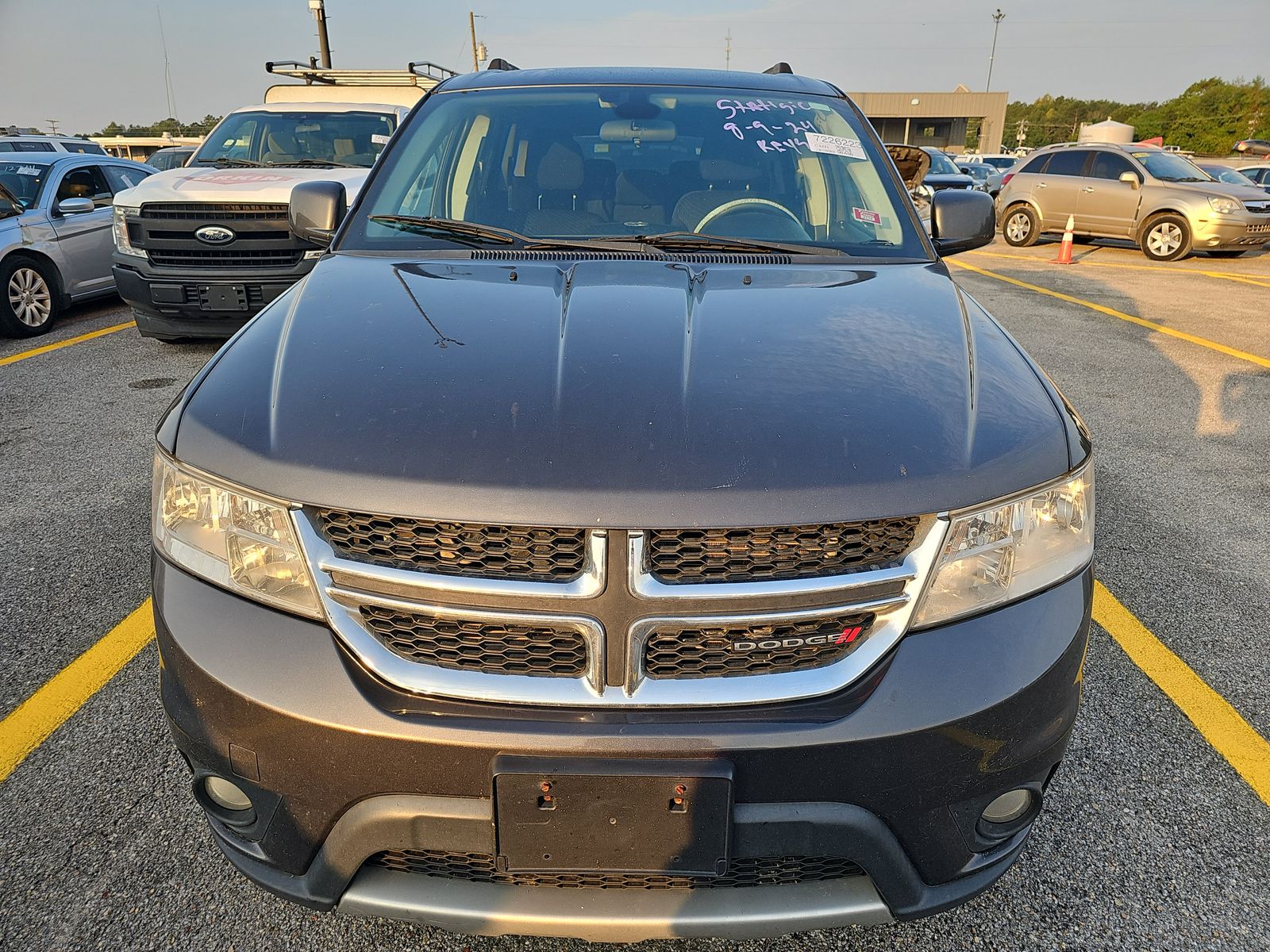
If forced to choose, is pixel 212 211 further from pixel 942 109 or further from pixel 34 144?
pixel 942 109

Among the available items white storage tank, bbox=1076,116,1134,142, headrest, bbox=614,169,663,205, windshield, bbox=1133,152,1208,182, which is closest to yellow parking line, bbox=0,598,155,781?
headrest, bbox=614,169,663,205

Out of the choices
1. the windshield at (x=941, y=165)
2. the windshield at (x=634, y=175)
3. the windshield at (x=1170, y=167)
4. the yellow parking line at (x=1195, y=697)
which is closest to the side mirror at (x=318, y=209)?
the windshield at (x=634, y=175)

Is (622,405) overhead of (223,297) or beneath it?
overhead

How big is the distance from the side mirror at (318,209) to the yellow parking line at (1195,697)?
304cm

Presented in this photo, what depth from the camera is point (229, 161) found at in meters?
7.43

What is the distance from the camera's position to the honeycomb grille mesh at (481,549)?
141 cm

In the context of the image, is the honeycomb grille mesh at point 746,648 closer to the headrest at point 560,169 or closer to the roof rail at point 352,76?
the headrest at point 560,169

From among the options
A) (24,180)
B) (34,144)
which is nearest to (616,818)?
(24,180)

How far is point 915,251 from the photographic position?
257 cm

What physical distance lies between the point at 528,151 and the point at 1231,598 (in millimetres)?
3056

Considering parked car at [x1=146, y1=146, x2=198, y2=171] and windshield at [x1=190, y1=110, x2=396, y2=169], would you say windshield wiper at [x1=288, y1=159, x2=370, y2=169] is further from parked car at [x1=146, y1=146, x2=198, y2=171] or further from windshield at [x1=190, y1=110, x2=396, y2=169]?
parked car at [x1=146, y1=146, x2=198, y2=171]

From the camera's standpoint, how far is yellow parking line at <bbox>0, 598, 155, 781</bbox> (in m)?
2.44

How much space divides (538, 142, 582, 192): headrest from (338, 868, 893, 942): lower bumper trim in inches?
79.4

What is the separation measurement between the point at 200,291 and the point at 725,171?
4.76m
